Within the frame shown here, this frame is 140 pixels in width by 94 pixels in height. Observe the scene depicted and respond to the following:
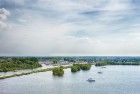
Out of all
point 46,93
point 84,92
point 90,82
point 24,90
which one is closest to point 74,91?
point 84,92

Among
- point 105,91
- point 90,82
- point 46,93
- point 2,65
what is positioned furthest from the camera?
point 2,65

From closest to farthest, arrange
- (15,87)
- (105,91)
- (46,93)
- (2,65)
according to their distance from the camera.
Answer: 1. (46,93)
2. (105,91)
3. (15,87)
4. (2,65)

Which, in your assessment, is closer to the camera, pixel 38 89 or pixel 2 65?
pixel 38 89

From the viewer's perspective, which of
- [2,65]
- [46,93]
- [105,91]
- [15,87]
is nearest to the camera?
[46,93]

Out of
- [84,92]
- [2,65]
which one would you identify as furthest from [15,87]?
[2,65]

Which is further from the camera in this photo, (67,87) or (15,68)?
(15,68)

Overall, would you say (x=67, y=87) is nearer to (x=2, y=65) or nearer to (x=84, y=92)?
(x=84, y=92)

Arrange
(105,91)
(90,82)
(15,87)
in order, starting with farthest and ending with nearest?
(90,82) → (15,87) → (105,91)

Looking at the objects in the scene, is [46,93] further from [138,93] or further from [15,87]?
[138,93]
